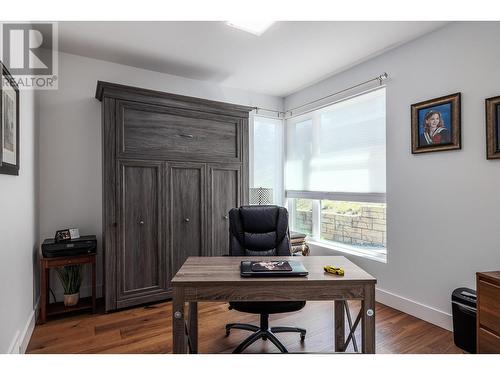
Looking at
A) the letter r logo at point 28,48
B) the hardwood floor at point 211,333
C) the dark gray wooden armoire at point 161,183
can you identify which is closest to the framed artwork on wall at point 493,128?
the hardwood floor at point 211,333

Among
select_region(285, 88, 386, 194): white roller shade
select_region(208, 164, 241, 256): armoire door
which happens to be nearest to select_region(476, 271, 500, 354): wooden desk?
select_region(285, 88, 386, 194): white roller shade

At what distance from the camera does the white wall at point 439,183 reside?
2203mm

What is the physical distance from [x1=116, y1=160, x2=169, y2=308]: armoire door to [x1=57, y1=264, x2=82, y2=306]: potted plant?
17.6 inches

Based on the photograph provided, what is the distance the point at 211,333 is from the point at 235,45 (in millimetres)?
2757

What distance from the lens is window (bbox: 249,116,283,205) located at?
4.30 metres

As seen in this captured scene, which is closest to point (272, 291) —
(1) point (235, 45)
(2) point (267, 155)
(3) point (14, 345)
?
(3) point (14, 345)

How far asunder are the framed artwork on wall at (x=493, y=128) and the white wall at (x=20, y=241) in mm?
3361

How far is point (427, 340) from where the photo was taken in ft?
7.40

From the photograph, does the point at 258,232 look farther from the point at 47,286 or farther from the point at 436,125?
the point at 47,286

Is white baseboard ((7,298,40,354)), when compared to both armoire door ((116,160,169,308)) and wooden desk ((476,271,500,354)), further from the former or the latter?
wooden desk ((476,271,500,354))

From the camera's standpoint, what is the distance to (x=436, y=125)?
8.23ft

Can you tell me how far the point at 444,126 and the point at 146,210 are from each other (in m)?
2.97

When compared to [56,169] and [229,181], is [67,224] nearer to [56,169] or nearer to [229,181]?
[56,169]
